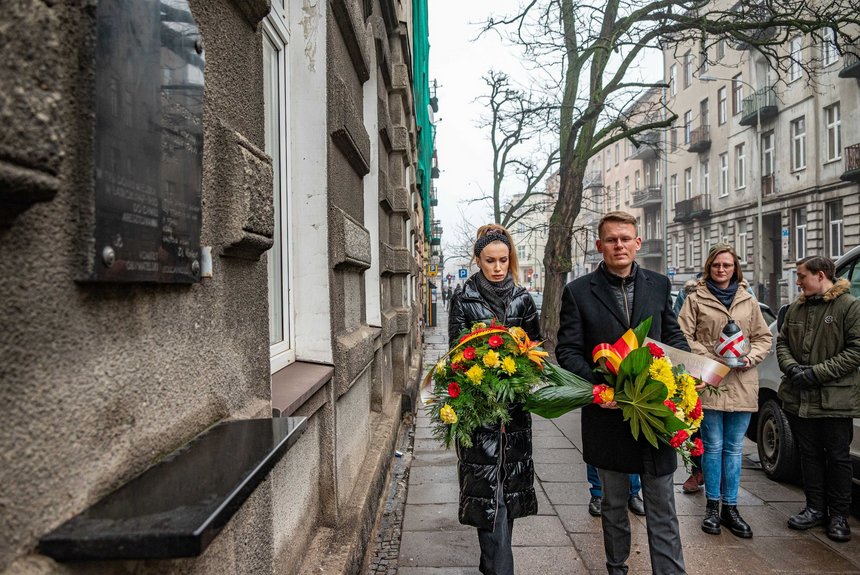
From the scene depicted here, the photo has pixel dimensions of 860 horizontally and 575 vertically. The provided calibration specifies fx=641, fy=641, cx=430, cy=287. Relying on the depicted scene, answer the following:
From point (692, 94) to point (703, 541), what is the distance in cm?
3878

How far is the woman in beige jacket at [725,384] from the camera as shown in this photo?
430 cm

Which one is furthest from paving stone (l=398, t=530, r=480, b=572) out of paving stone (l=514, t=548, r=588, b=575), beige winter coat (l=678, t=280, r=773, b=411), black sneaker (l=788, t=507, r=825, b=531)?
black sneaker (l=788, t=507, r=825, b=531)

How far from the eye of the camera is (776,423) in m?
5.38

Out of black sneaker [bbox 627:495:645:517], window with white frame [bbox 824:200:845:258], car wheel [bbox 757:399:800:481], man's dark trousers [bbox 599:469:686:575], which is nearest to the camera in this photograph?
man's dark trousers [bbox 599:469:686:575]

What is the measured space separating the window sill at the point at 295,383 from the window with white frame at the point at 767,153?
3169 centimetres

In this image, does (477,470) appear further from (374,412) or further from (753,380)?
(374,412)

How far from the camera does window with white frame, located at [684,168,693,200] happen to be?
39.5m

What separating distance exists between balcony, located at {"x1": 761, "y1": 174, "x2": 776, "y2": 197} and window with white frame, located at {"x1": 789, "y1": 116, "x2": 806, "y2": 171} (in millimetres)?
1701

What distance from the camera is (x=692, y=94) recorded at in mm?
37969

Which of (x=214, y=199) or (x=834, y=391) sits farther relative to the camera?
(x=834, y=391)

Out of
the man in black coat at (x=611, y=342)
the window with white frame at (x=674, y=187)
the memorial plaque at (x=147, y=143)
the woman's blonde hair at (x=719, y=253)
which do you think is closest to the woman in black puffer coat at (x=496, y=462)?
the man in black coat at (x=611, y=342)

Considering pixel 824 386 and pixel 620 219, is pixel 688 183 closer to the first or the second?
pixel 824 386

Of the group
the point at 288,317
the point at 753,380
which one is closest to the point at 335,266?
the point at 288,317

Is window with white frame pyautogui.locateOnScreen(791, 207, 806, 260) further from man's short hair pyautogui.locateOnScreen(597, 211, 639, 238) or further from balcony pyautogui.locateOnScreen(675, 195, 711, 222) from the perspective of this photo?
man's short hair pyautogui.locateOnScreen(597, 211, 639, 238)
